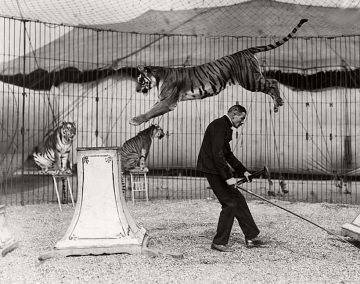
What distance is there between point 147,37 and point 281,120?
337 cm

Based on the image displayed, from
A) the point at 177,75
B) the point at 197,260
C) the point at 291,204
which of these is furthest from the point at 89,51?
the point at 197,260

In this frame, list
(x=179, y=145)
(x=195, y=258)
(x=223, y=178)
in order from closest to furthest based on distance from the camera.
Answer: (x=195, y=258) < (x=223, y=178) < (x=179, y=145)

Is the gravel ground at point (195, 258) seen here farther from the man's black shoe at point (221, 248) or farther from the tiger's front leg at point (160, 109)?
the tiger's front leg at point (160, 109)

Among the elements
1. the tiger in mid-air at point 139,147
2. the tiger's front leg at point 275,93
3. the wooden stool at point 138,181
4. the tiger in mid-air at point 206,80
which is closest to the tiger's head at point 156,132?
the tiger in mid-air at point 139,147

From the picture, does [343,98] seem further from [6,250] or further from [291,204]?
[6,250]

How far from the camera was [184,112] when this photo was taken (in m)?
10.2

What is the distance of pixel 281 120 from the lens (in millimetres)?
10469

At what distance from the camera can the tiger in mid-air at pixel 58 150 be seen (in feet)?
27.9

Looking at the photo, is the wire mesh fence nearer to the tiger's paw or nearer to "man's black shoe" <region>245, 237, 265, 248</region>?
the tiger's paw

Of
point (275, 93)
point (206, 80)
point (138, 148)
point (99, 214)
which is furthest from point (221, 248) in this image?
point (138, 148)

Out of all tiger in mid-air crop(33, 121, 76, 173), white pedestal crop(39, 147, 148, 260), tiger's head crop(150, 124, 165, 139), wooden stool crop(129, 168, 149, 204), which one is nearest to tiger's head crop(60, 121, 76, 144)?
tiger in mid-air crop(33, 121, 76, 173)

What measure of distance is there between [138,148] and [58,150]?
1444 millimetres

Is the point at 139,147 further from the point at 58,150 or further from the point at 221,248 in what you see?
the point at 221,248

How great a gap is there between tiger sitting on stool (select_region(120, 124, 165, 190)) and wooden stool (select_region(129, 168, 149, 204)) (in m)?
0.13
